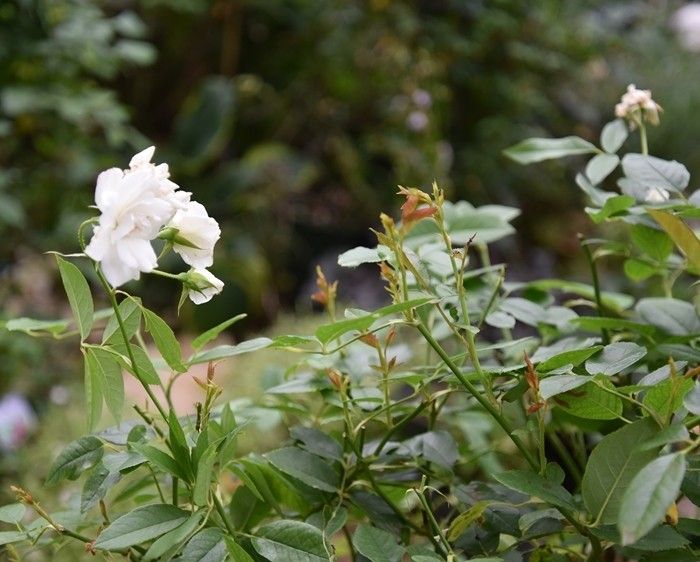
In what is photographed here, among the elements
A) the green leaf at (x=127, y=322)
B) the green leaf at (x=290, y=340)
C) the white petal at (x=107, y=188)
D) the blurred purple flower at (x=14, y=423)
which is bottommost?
the blurred purple flower at (x=14, y=423)

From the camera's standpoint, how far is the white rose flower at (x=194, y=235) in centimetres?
41

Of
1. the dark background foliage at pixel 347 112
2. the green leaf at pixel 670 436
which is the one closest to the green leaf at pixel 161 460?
the green leaf at pixel 670 436

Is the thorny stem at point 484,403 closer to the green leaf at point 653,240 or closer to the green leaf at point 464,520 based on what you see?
the green leaf at point 464,520

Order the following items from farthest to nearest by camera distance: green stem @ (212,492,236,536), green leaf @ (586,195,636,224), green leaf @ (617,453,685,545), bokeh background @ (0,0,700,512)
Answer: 1. bokeh background @ (0,0,700,512)
2. green leaf @ (586,195,636,224)
3. green stem @ (212,492,236,536)
4. green leaf @ (617,453,685,545)

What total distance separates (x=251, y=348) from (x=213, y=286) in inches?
1.4

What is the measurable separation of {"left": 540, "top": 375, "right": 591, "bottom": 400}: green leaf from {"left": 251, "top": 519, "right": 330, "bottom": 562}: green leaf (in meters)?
0.12

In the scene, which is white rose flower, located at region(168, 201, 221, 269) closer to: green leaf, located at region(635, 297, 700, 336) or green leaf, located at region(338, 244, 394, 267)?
green leaf, located at region(338, 244, 394, 267)

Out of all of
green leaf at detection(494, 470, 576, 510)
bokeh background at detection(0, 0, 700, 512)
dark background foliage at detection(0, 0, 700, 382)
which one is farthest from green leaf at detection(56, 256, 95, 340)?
dark background foliage at detection(0, 0, 700, 382)

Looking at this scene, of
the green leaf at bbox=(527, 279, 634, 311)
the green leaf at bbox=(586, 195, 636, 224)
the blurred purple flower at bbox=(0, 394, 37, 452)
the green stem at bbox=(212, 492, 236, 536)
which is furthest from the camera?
the blurred purple flower at bbox=(0, 394, 37, 452)

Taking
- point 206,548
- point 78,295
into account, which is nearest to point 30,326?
point 78,295

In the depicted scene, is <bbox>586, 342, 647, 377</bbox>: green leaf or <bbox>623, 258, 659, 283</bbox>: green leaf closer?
<bbox>586, 342, 647, 377</bbox>: green leaf

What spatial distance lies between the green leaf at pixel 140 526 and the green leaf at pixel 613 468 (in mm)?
180

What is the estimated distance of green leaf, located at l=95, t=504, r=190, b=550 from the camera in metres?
0.36

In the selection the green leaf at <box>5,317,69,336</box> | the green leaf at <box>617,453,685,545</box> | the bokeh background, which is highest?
the green leaf at <box>617,453,685,545</box>
